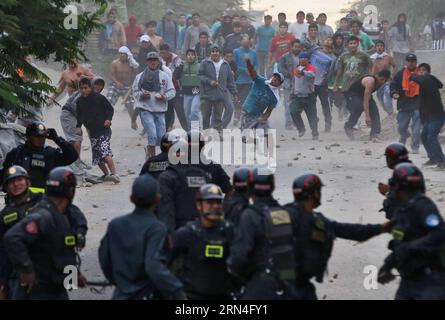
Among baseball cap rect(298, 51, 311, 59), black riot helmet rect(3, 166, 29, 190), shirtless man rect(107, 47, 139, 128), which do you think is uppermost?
baseball cap rect(298, 51, 311, 59)

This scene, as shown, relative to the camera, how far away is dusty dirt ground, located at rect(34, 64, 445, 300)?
37.7 feet

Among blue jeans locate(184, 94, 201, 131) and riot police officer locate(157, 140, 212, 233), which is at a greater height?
blue jeans locate(184, 94, 201, 131)

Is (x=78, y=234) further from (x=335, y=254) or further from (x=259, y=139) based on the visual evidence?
(x=259, y=139)

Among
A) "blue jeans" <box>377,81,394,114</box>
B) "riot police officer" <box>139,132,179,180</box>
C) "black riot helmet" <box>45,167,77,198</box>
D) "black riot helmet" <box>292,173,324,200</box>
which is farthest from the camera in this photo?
"blue jeans" <box>377,81,394,114</box>

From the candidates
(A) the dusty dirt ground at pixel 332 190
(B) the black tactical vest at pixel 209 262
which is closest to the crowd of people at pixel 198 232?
(B) the black tactical vest at pixel 209 262

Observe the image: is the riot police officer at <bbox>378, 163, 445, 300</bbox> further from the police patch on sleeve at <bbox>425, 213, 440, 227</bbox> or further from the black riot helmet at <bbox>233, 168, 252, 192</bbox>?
the black riot helmet at <bbox>233, 168, 252, 192</bbox>

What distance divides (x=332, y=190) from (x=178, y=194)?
744 centimetres

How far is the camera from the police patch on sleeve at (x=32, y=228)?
813 centimetres

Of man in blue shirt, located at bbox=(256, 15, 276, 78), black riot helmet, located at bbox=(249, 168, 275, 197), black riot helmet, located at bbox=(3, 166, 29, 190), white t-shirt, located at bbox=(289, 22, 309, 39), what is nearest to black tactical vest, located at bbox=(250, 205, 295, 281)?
black riot helmet, located at bbox=(249, 168, 275, 197)

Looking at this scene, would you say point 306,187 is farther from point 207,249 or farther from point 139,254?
point 139,254

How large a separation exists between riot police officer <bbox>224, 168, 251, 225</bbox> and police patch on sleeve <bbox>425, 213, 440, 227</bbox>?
1349mm

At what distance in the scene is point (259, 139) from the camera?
805 inches

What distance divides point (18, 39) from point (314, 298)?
441cm
